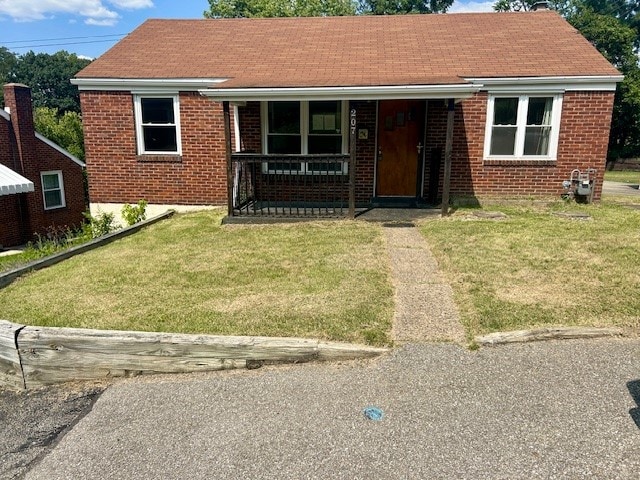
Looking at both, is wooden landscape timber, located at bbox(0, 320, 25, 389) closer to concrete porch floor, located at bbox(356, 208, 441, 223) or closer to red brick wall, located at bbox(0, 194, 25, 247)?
concrete porch floor, located at bbox(356, 208, 441, 223)

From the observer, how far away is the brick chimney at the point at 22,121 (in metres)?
20.7

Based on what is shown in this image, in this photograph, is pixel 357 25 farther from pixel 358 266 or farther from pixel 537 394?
pixel 537 394

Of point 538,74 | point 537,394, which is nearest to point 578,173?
point 538,74

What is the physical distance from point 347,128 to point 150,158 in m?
4.78

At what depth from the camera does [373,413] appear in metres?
3.28

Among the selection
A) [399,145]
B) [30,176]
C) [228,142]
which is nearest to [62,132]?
[30,176]

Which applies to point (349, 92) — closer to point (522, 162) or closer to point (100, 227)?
point (522, 162)

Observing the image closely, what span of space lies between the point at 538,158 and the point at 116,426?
1021 cm

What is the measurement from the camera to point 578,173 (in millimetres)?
10508

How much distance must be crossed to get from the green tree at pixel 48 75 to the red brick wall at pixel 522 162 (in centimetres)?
8137

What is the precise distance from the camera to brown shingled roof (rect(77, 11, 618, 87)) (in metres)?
10.2

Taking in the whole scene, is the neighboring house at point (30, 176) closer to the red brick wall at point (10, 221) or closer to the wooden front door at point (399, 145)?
the red brick wall at point (10, 221)

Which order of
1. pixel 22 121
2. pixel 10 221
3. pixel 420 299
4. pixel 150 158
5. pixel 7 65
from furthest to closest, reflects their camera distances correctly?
pixel 7 65 < pixel 22 121 < pixel 10 221 < pixel 150 158 < pixel 420 299

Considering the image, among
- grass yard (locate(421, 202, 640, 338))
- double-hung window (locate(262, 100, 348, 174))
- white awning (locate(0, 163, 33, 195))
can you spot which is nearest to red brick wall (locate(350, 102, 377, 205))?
double-hung window (locate(262, 100, 348, 174))
